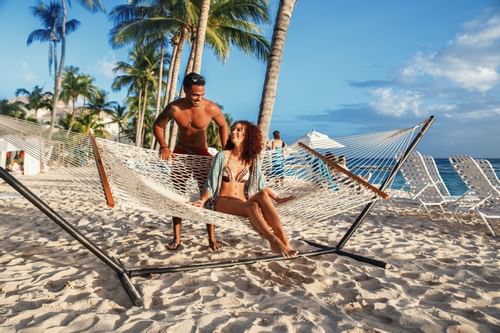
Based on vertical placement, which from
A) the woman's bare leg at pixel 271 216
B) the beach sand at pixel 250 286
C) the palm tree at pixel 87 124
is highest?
the palm tree at pixel 87 124

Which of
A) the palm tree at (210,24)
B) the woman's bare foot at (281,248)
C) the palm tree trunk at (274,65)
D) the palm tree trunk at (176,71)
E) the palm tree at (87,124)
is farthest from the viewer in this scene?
the palm tree at (87,124)

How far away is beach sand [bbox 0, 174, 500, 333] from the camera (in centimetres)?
155

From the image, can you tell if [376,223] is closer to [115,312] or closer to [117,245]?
[117,245]

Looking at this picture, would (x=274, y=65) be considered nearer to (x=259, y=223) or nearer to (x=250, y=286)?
(x=259, y=223)

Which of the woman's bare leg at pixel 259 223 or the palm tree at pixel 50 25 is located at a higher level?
the palm tree at pixel 50 25

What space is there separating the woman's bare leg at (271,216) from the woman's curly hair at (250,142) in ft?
1.32

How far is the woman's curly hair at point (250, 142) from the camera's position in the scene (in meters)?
2.43

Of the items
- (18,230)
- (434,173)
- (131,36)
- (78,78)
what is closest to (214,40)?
(131,36)

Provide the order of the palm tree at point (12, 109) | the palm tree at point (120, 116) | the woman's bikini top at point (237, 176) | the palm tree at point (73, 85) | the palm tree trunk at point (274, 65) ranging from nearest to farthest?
the woman's bikini top at point (237, 176) → the palm tree trunk at point (274, 65) → the palm tree at point (12, 109) → the palm tree at point (73, 85) → the palm tree at point (120, 116)

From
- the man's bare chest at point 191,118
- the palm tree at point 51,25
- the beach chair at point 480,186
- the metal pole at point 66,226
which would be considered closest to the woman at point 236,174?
the man's bare chest at point 191,118

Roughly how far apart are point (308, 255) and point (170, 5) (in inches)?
443

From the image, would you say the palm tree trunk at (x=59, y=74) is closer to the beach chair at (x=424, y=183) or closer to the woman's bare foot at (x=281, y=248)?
the beach chair at (x=424, y=183)

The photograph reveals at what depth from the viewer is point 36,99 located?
2195cm

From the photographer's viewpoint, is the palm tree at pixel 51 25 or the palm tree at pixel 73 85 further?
the palm tree at pixel 73 85
